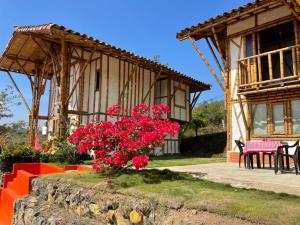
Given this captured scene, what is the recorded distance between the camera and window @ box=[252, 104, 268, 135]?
8.54 meters

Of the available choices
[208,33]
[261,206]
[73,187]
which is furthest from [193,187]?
[208,33]

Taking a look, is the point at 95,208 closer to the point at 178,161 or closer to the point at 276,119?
the point at 178,161

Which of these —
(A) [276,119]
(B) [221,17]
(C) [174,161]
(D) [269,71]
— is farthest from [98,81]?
(A) [276,119]

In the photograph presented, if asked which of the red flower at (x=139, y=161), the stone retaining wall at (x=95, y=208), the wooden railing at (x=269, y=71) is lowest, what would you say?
the stone retaining wall at (x=95, y=208)

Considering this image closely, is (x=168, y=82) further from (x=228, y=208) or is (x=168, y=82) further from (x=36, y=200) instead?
(x=228, y=208)

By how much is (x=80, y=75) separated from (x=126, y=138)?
7.25 m

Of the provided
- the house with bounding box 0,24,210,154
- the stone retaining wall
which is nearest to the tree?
the house with bounding box 0,24,210,154

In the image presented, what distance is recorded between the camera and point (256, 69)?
28.8 feet

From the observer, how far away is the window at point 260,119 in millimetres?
8539

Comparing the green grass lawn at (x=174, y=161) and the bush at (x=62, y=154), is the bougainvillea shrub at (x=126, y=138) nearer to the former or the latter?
the green grass lawn at (x=174, y=161)

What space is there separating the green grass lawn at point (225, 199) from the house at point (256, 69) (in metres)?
5.44

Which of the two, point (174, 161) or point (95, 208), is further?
point (174, 161)

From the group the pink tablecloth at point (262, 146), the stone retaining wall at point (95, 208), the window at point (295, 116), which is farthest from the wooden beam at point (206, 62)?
the stone retaining wall at point (95, 208)

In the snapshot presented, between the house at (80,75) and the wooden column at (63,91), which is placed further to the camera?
the house at (80,75)
